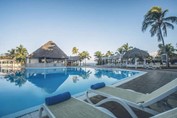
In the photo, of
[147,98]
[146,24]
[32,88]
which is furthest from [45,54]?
[147,98]

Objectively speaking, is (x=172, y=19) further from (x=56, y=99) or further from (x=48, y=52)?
(x=48, y=52)

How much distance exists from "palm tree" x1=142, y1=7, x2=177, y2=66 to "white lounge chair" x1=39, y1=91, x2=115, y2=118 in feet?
61.7

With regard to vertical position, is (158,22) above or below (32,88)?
above

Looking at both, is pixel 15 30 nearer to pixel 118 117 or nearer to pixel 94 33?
pixel 94 33

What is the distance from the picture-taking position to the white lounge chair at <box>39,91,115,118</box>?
2020mm

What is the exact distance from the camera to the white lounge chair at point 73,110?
6.63ft

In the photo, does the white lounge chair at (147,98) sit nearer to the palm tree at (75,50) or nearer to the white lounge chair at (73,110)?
the white lounge chair at (73,110)

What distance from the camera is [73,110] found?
88.9 inches

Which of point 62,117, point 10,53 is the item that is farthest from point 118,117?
point 10,53

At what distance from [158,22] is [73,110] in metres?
19.8

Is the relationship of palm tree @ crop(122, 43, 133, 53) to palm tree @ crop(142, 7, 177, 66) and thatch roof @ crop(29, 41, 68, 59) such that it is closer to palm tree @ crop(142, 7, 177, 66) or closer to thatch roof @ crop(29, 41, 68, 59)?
palm tree @ crop(142, 7, 177, 66)

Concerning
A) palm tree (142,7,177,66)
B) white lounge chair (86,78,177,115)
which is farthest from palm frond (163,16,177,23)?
white lounge chair (86,78,177,115)

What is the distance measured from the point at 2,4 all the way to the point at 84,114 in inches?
694

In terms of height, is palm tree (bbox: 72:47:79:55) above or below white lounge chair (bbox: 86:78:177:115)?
above
